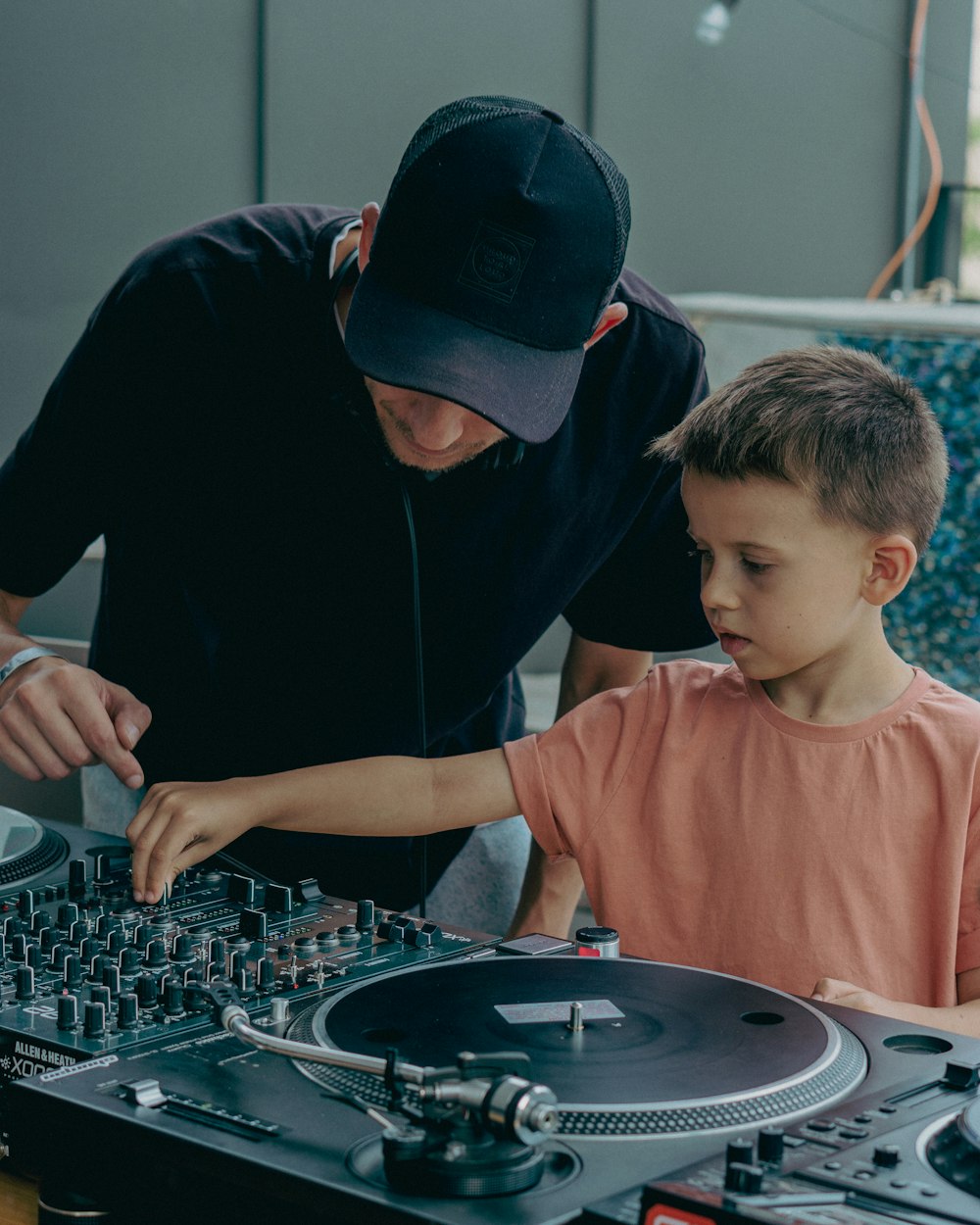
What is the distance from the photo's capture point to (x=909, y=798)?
4.66ft

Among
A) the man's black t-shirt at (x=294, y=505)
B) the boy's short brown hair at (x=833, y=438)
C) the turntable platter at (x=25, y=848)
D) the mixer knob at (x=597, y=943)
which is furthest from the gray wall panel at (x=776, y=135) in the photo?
the mixer knob at (x=597, y=943)

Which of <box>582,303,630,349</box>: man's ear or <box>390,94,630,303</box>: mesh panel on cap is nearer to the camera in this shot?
<box>390,94,630,303</box>: mesh panel on cap

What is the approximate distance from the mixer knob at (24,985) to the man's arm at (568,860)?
0.77 meters

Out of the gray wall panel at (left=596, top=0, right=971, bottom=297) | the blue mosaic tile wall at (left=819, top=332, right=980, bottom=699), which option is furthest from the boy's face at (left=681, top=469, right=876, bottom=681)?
the gray wall panel at (left=596, top=0, right=971, bottom=297)

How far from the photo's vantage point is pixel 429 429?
138 cm

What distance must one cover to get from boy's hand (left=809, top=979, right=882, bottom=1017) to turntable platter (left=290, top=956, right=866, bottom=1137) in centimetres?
11

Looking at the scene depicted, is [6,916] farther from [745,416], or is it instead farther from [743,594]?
[745,416]

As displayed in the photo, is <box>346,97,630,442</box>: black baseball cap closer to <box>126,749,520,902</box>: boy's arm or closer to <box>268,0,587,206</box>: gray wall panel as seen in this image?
<box>126,749,520,902</box>: boy's arm

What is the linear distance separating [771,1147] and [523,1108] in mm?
124

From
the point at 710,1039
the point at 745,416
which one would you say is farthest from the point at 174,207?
the point at 710,1039

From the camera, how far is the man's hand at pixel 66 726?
4.58ft

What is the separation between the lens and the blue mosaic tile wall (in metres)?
3.46

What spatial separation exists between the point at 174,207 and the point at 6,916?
2.86m

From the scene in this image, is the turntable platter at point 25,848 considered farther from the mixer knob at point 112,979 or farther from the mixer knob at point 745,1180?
the mixer knob at point 745,1180
